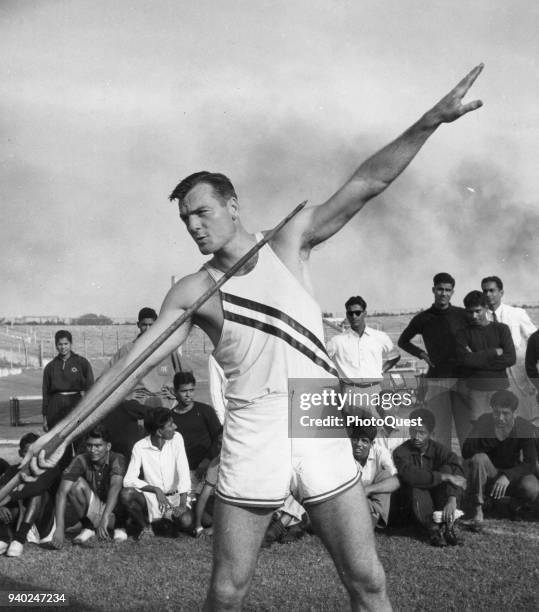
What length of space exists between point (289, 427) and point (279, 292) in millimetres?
554

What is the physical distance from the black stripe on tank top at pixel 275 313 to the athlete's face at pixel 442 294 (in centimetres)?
478

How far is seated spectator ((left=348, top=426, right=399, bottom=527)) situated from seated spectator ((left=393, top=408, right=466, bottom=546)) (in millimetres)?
99

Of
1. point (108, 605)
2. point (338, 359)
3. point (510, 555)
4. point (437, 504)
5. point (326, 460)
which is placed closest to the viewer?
point (326, 460)

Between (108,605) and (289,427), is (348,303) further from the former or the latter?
(289,427)

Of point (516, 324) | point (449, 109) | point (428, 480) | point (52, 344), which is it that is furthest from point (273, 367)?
point (52, 344)

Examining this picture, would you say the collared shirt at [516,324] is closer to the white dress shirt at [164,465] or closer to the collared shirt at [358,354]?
the collared shirt at [358,354]

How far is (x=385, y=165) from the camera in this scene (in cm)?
332

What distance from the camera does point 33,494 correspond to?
7.20 meters

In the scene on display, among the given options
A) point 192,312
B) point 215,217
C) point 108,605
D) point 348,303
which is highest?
point 348,303

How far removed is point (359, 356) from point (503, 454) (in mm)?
1695

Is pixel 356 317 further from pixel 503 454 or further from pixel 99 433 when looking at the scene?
pixel 99 433

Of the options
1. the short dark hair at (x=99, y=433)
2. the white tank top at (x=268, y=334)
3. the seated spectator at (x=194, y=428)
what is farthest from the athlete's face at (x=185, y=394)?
the white tank top at (x=268, y=334)

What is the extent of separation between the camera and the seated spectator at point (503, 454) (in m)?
7.33

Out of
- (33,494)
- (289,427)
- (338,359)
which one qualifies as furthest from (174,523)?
(289,427)
